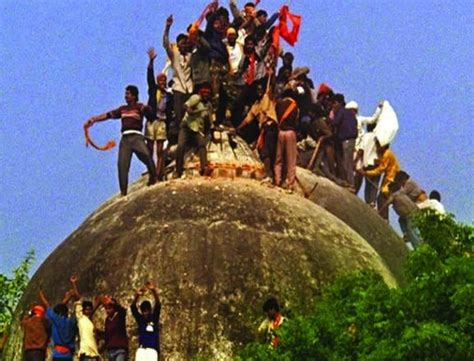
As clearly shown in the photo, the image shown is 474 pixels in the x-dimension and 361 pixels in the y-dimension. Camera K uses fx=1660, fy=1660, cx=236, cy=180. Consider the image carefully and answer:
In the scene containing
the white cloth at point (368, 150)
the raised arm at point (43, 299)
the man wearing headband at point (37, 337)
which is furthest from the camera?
the white cloth at point (368, 150)

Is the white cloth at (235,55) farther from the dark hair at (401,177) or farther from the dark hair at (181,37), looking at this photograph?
the dark hair at (401,177)

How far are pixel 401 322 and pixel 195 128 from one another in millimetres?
5256

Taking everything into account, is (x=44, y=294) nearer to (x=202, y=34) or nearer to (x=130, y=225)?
(x=130, y=225)

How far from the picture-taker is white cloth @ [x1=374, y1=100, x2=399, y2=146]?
25.3 metres

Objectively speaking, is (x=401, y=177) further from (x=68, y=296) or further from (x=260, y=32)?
(x=68, y=296)

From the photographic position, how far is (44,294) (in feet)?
58.9

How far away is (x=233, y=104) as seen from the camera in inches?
800

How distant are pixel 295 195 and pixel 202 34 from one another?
2483mm

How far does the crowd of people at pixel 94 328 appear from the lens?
1620 centimetres

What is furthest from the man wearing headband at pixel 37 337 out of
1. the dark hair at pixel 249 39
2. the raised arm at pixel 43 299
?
the dark hair at pixel 249 39

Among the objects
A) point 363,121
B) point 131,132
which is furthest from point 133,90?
point 363,121

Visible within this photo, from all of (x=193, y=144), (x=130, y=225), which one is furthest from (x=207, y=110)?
(x=130, y=225)

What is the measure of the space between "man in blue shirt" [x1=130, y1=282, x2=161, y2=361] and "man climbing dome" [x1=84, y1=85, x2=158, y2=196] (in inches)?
117

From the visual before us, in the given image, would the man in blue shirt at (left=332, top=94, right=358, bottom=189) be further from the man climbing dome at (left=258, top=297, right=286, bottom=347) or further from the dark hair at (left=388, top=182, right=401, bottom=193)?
the man climbing dome at (left=258, top=297, right=286, bottom=347)
